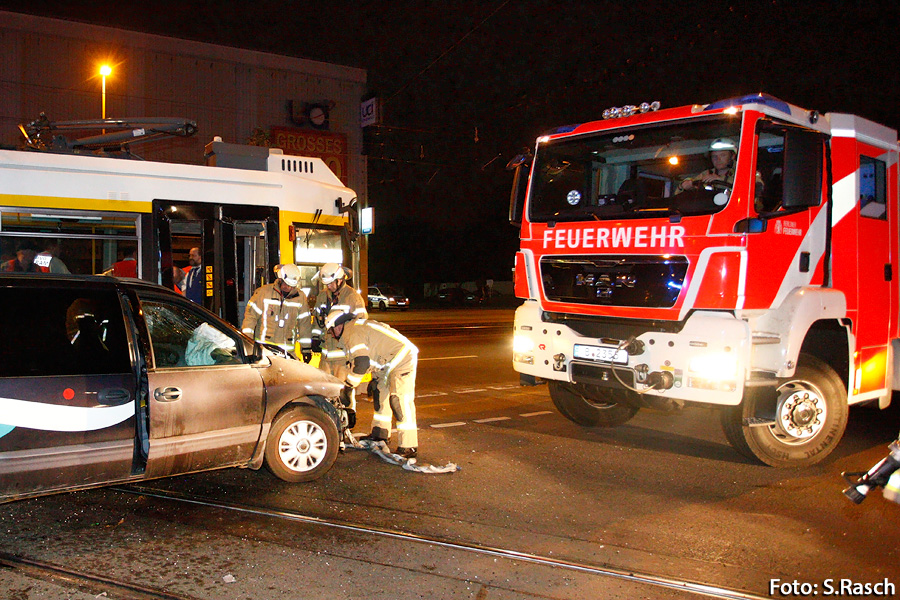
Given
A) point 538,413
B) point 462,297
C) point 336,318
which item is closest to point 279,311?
point 336,318

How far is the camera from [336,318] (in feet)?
21.8

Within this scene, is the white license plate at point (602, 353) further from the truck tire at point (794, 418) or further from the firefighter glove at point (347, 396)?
the firefighter glove at point (347, 396)

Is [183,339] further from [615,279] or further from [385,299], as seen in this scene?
[385,299]

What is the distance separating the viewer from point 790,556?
14.3 ft

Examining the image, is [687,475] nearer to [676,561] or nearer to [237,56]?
[676,561]

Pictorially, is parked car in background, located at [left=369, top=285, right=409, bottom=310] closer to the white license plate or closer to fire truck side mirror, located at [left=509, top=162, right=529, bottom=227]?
fire truck side mirror, located at [left=509, top=162, right=529, bottom=227]

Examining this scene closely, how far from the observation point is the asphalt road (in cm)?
392

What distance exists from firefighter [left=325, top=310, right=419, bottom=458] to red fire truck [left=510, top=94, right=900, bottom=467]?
4.53 ft

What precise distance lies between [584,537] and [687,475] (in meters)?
1.88

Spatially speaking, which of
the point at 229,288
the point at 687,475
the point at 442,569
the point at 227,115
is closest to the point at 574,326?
the point at 687,475

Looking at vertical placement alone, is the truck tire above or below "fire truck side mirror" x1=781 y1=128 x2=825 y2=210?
below

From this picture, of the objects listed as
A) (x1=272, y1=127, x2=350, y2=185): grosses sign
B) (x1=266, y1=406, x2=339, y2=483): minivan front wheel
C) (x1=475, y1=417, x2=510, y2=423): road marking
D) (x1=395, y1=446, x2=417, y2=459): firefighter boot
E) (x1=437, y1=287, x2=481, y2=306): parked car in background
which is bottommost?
(x1=475, y1=417, x2=510, y2=423): road marking

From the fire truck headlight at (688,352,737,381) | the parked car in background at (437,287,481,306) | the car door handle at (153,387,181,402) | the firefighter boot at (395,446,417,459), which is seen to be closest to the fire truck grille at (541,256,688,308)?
the fire truck headlight at (688,352,737,381)

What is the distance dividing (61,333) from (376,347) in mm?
2582
